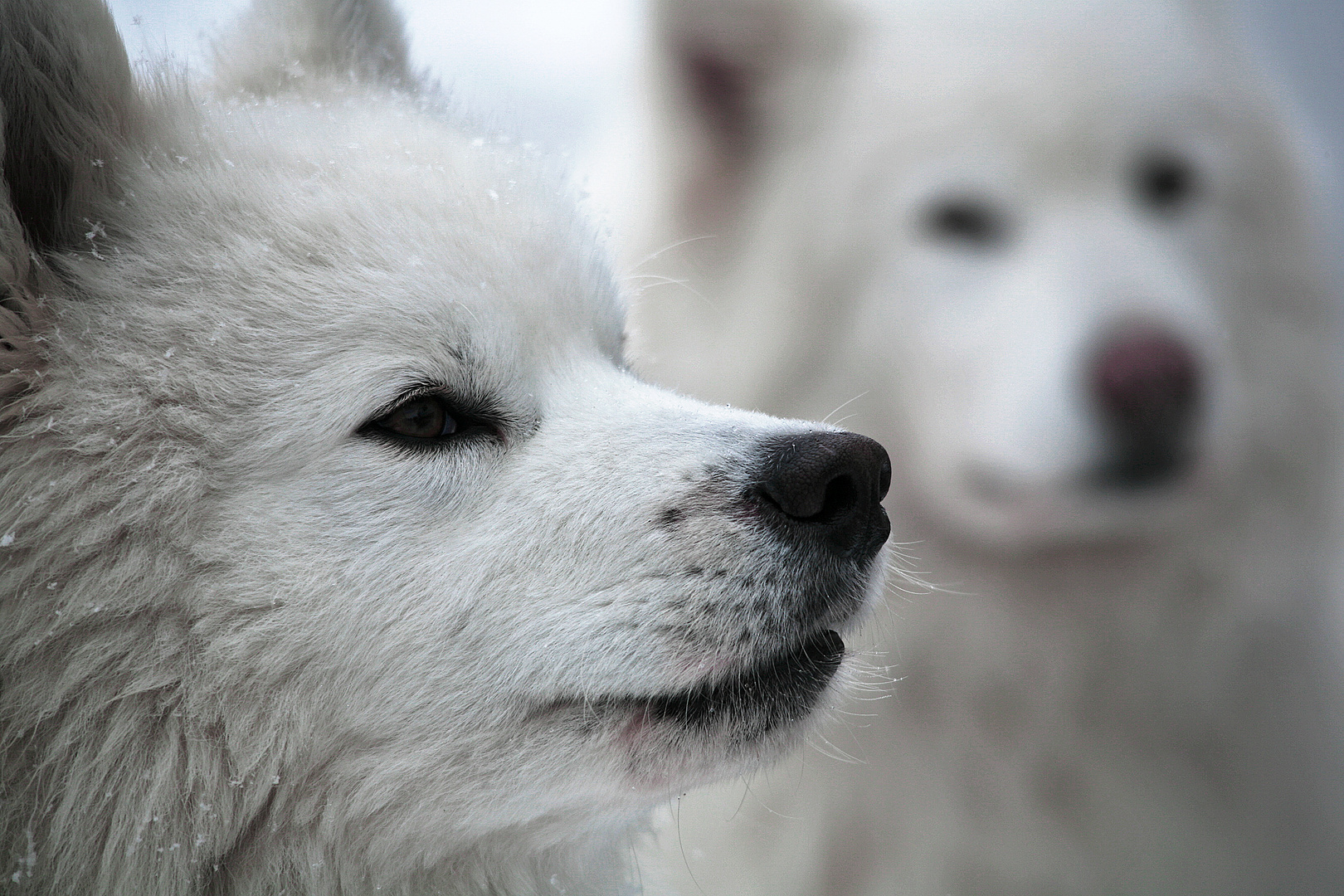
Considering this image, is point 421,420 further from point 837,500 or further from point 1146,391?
point 1146,391

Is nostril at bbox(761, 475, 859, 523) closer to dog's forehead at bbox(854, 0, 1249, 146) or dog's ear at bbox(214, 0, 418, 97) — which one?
dog's ear at bbox(214, 0, 418, 97)

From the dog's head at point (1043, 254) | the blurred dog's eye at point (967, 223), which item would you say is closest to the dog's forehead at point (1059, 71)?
the dog's head at point (1043, 254)

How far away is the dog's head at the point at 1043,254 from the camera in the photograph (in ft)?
6.83

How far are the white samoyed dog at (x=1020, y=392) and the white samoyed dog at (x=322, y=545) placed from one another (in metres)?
0.90

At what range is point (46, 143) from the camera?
47.0 inches

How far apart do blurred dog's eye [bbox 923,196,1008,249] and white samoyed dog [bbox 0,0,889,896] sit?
1.19 metres

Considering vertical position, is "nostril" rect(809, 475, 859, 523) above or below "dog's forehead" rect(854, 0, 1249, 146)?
below

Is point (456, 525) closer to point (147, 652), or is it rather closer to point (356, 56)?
point (147, 652)

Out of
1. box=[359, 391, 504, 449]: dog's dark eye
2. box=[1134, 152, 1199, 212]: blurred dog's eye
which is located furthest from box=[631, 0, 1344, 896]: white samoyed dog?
box=[359, 391, 504, 449]: dog's dark eye

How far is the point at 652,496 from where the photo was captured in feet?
4.12

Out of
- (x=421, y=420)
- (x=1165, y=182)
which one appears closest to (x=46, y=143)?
(x=421, y=420)

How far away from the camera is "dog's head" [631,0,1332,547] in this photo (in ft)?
6.83

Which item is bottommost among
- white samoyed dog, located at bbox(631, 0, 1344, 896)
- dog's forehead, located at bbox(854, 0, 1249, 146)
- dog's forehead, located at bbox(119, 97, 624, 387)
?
white samoyed dog, located at bbox(631, 0, 1344, 896)

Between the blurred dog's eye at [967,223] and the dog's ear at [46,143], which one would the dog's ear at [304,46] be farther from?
the blurred dog's eye at [967,223]
